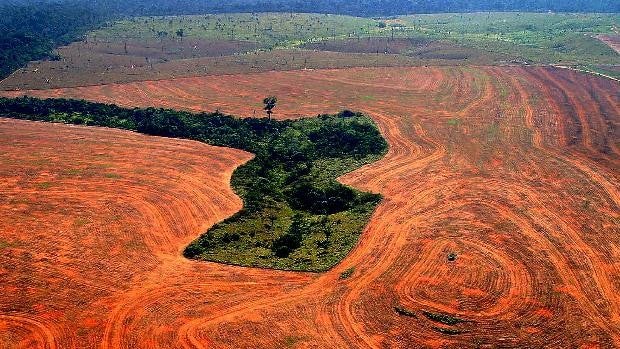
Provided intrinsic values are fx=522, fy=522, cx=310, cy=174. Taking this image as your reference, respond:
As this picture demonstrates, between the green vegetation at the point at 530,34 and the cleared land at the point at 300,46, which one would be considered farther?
the green vegetation at the point at 530,34

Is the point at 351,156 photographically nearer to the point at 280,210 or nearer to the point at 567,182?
the point at 280,210

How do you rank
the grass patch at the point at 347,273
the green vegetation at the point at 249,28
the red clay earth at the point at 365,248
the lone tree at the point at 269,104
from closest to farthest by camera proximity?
the red clay earth at the point at 365,248
the grass patch at the point at 347,273
the lone tree at the point at 269,104
the green vegetation at the point at 249,28

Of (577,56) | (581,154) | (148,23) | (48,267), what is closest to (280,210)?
(48,267)

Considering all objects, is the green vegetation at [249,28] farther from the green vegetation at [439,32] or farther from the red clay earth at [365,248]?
the red clay earth at [365,248]

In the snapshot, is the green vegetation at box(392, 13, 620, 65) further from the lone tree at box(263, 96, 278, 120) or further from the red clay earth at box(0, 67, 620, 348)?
the lone tree at box(263, 96, 278, 120)

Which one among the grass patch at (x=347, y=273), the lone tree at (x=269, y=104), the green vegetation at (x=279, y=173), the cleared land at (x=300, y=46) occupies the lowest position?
the grass patch at (x=347, y=273)

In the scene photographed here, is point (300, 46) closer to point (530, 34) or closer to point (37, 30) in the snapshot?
point (530, 34)

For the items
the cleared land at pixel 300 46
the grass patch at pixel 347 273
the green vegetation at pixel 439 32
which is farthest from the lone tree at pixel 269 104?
the green vegetation at pixel 439 32
